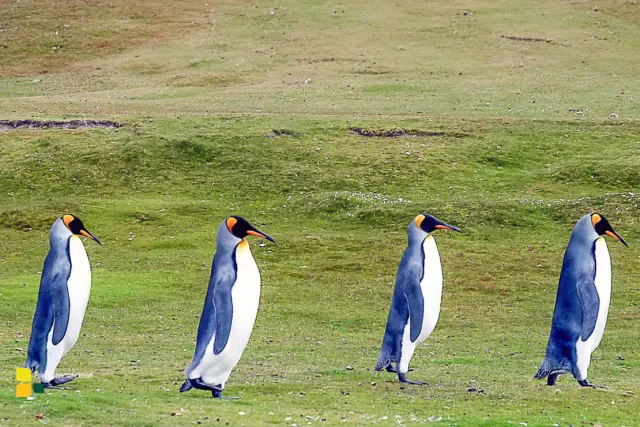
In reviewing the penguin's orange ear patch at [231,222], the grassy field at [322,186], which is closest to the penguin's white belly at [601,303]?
the grassy field at [322,186]

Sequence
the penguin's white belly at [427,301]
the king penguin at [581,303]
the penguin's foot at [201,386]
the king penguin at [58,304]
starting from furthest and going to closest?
the penguin's white belly at [427,301] → the king penguin at [581,303] → the king penguin at [58,304] → the penguin's foot at [201,386]

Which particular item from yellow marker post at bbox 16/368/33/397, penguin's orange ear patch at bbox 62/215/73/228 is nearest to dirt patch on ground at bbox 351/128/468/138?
penguin's orange ear patch at bbox 62/215/73/228

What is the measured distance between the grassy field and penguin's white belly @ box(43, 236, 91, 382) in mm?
604

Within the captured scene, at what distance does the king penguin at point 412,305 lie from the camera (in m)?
14.1

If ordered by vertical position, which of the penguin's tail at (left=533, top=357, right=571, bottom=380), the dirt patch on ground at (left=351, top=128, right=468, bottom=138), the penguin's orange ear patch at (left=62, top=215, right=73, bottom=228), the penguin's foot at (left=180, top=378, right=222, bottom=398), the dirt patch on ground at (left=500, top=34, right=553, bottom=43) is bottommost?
the dirt patch on ground at (left=500, top=34, right=553, bottom=43)

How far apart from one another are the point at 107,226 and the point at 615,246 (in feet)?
42.8

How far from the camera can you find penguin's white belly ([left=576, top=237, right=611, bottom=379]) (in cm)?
1377

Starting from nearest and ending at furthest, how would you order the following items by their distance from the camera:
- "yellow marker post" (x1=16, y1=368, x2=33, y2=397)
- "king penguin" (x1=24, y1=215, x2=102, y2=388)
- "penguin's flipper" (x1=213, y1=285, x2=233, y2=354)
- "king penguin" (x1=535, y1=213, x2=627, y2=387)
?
"yellow marker post" (x1=16, y1=368, x2=33, y2=397), "penguin's flipper" (x1=213, y1=285, x2=233, y2=354), "king penguin" (x1=24, y1=215, x2=102, y2=388), "king penguin" (x1=535, y1=213, x2=627, y2=387)

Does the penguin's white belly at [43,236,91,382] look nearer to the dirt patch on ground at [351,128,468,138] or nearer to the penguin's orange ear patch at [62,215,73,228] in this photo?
the penguin's orange ear patch at [62,215,73,228]

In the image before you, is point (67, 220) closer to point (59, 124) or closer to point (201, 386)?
point (201, 386)

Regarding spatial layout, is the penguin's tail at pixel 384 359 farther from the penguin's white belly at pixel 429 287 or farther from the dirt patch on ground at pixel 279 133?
the dirt patch on ground at pixel 279 133

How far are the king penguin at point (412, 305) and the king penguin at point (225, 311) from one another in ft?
7.31

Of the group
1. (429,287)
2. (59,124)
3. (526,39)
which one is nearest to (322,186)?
(59,124)

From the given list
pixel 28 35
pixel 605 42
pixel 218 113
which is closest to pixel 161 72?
pixel 28 35
